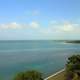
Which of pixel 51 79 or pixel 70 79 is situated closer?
pixel 70 79

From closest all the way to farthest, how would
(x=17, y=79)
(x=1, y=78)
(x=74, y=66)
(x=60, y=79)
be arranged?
(x=17, y=79)
(x=74, y=66)
(x=60, y=79)
(x=1, y=78)

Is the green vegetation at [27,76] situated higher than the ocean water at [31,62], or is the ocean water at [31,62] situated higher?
the green vegetation at [27,76]

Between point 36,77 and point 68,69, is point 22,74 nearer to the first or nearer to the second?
point 36,77

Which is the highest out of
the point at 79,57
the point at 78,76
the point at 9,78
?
the point at 79,57

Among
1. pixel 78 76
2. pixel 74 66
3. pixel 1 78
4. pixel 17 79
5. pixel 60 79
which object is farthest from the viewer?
pixel 1 78

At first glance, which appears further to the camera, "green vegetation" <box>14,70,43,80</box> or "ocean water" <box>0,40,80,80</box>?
"ocean water" <box>0,40,80,80</box>

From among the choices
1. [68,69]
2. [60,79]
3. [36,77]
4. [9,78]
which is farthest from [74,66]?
[9,78]

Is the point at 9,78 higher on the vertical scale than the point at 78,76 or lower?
Result: lower

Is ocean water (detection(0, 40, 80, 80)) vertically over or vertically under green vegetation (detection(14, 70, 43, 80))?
under

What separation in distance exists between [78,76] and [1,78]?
10.0m

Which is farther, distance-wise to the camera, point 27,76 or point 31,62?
point 31,62

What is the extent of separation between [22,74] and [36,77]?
764mm

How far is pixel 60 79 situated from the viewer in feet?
55.5

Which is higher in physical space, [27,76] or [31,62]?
[27,76]
